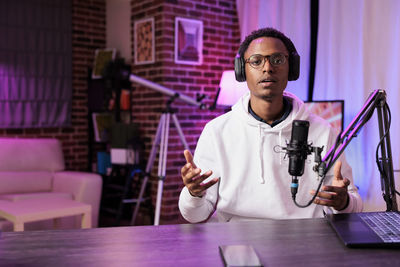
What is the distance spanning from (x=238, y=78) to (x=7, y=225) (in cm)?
252

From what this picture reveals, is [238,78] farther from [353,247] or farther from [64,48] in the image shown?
[64,48]

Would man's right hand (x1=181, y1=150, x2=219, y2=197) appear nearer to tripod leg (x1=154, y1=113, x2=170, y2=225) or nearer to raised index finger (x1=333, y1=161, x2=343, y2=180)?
raised index finger (x1=333, y1=161, x2=343, y2=180)

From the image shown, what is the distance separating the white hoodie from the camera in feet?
5.85

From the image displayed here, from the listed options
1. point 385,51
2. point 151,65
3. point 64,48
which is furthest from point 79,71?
point 385,51

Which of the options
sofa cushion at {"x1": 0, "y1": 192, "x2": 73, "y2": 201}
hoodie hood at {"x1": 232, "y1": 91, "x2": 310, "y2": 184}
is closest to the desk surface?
hoodie hood at {"x1": 232, "y1": 91, "x2": 310, "y2": 184}

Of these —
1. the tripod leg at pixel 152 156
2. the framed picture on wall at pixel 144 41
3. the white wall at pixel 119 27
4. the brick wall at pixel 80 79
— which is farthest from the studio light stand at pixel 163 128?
the brick wall at pixel 80 79

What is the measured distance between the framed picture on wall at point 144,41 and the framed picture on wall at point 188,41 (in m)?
0.24

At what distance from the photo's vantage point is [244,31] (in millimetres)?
4711

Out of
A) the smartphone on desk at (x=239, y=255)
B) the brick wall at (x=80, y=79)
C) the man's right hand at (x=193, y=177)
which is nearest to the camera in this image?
the smartphone on desk at (x=239, y=255)

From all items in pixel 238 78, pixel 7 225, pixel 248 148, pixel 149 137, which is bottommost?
pixel 7 225

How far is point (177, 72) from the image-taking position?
4.41 meters

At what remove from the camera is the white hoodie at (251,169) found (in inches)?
70.2

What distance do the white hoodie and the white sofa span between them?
2422 mm

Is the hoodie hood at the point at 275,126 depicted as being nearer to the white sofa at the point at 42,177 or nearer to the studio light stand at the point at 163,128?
the studio light stand at the point at 163,128
